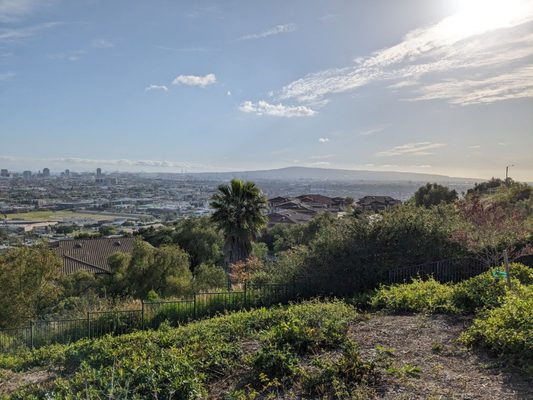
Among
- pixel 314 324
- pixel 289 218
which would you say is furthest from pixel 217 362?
pixel 289 218

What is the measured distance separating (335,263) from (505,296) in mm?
4240

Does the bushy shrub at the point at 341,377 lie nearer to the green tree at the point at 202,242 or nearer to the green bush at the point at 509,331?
the green bush at the point at 509,331

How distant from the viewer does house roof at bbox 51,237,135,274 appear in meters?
26.6

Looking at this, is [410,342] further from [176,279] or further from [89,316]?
[176,279]

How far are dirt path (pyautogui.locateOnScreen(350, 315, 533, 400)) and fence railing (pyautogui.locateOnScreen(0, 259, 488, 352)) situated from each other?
127 inches

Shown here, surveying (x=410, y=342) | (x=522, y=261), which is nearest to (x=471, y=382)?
(x=410, y=342)

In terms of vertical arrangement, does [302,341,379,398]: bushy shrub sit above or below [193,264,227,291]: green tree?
above

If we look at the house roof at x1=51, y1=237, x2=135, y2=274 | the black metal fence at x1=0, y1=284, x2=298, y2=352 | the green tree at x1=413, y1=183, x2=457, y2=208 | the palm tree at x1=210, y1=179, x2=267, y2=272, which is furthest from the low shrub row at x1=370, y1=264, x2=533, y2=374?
the green tree at x1=413, y1=183, x2=457, y2=208

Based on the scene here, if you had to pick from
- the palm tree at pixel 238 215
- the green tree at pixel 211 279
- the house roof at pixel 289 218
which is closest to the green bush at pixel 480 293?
the palm tree at pixel 238 215

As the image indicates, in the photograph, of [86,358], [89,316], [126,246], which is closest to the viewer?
[86,358]

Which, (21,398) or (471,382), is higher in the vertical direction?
(471,382)

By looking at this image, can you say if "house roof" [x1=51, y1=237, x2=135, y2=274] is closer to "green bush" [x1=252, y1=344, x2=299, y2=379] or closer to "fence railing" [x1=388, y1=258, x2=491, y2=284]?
"fence railing" [x1=388, y1=258, x2=491, y2=284]

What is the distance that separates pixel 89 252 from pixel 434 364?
29.4 meters

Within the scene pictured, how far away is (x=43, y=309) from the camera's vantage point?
16109 mm
